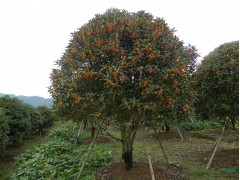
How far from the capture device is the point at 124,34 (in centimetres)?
698

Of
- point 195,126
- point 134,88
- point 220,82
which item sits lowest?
point 195,126

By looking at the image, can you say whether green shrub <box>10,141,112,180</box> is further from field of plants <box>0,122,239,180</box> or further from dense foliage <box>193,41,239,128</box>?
dense foliage <box>193,41,239,128</box>

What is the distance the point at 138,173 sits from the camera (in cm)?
756

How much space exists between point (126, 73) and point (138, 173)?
11.3ft

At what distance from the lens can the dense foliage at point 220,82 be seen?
844cm

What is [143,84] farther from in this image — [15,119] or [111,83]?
[15,119]

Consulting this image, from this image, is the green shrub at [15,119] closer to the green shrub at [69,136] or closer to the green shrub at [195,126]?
the green shrub at [69,136]

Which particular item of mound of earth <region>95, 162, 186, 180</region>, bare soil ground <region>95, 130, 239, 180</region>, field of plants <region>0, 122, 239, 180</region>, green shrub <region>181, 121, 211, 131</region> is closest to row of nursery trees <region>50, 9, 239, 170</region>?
mound of earth <region>95, 162, 186, 180</region>

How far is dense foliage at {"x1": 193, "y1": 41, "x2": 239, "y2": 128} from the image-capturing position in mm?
8438

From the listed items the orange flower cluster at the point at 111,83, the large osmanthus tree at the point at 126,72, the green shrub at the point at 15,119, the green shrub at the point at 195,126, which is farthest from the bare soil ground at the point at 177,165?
the green shrub at the point at 15,119

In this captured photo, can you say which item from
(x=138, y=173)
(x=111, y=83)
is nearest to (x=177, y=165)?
(x=138, y=173)

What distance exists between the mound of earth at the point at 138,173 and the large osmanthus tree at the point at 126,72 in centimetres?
165

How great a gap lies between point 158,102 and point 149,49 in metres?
1.45

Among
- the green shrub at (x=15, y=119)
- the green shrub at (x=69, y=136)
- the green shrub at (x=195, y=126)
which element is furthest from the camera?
the green shrub at (x=195, y=126)
